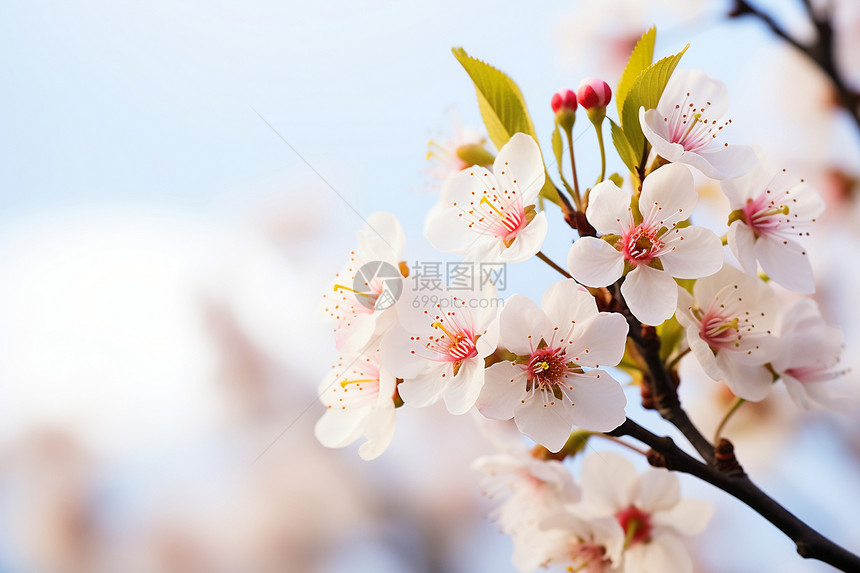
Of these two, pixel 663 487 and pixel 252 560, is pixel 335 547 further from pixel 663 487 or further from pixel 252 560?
pixel 663 487

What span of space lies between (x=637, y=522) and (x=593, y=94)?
21.1 inches

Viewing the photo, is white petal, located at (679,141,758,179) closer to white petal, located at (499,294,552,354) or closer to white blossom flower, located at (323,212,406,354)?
white petal, located at (499,294,552,354)

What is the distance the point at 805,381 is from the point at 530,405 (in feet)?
1.29

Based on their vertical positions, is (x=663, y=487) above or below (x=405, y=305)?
below

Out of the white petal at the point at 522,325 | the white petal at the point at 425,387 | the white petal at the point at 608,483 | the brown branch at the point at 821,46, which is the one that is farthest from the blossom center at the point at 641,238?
the brown branch at the point at 821,46

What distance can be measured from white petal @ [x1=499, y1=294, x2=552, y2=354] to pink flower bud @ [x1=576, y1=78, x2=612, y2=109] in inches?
9.8

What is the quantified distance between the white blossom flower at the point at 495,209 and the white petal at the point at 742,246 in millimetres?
211

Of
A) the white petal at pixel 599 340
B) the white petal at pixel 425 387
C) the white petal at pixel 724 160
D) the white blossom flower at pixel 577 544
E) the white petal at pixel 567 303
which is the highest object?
the white petal at pixel 724 160

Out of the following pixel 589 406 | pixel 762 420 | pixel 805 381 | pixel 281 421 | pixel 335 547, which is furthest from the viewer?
pixel 281 421

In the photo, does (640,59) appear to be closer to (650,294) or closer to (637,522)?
(650,294)

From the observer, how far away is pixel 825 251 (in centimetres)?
149

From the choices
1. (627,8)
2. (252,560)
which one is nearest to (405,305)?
(252,560)

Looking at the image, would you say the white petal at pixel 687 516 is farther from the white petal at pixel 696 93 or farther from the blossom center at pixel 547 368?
the white petal at pixel 696 93

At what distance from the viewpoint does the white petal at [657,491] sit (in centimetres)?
78
